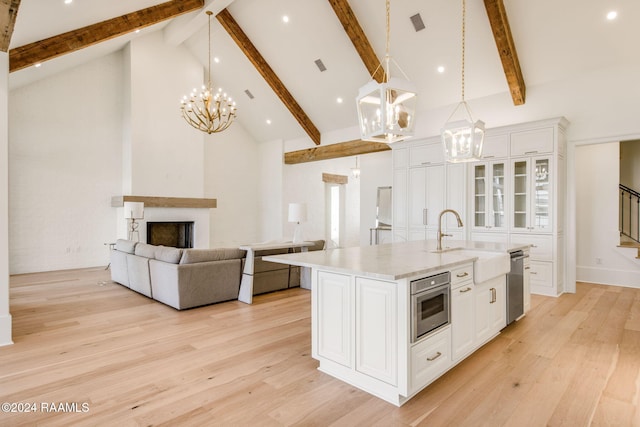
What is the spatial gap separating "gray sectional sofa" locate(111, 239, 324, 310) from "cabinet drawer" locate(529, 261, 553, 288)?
3334 mm

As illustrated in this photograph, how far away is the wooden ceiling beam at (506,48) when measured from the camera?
4598 mm

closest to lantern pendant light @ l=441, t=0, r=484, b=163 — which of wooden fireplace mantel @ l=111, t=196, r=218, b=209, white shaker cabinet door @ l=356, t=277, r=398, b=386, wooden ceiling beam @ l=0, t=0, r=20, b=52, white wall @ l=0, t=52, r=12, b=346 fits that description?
white shaker cabinet door @ l=356, t=277, r=398, b=386

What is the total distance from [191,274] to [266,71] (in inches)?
201

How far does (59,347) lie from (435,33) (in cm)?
615

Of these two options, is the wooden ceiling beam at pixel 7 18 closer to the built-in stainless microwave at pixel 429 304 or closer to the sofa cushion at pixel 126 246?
the sofa cushion at pixel 126 246

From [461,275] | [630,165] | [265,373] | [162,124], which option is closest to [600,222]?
[630,165]

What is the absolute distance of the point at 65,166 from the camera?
6.98 meters

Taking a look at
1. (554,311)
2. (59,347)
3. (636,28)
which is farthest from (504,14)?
(59,347)

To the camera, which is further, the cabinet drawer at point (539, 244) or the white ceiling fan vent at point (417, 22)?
the white ceiling fan vent at point (417, 22)

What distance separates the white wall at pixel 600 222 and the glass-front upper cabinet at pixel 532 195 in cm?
146

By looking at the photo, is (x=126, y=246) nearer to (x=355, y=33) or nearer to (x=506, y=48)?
(x=355, y=33)

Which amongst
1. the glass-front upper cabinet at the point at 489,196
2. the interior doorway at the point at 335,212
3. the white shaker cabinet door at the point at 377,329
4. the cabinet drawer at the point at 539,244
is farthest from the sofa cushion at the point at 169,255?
the interior doorway at the point at 335,212

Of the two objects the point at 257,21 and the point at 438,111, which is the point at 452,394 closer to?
the point at 438,111

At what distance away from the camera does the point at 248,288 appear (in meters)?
4.63
